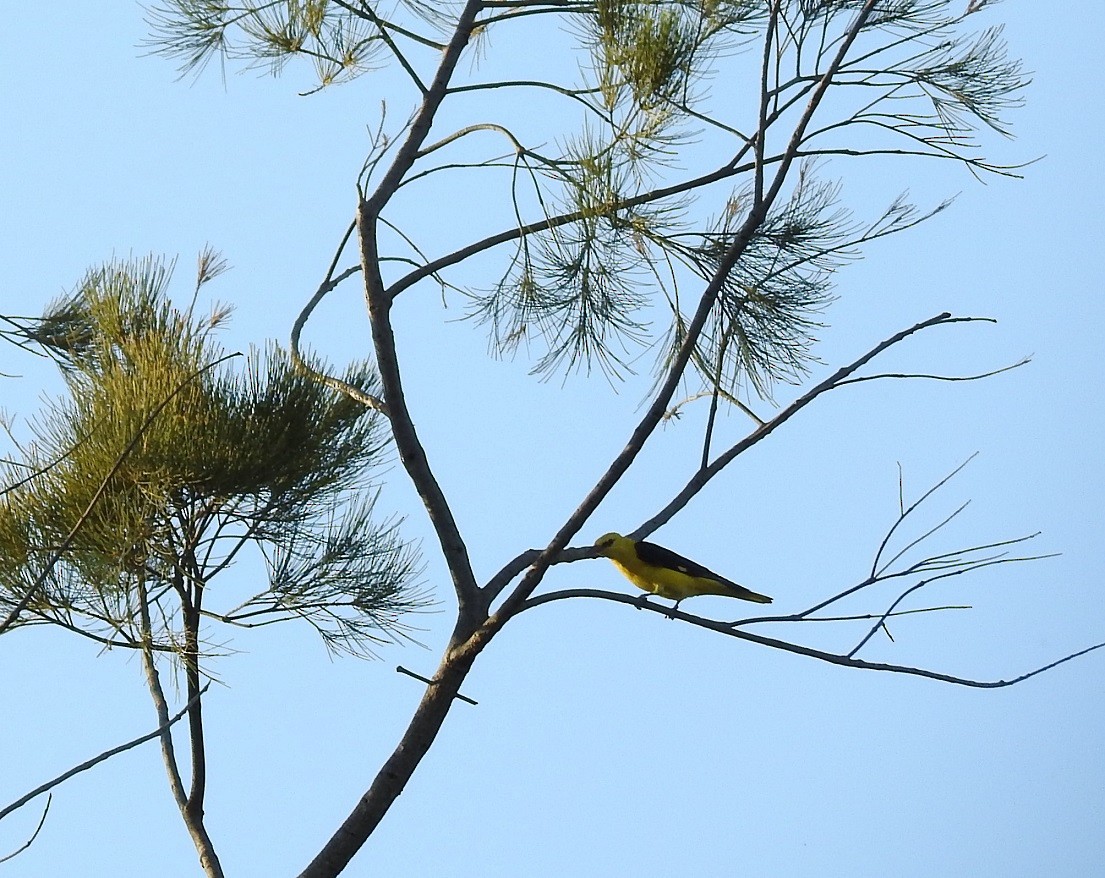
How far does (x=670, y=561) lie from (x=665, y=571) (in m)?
0.02

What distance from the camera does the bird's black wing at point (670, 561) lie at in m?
2.37

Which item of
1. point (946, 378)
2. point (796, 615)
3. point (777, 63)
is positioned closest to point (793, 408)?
point (946, 378)

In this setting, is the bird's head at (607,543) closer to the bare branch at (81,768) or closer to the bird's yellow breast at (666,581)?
the bird's yellow breast at (666,581)

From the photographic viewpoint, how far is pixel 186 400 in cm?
204

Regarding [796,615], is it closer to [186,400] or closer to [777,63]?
[777,63]

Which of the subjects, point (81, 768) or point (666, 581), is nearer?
point (81, 768)

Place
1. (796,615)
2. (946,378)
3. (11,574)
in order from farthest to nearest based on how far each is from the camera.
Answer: (11,574) → (946,378) → (796,615)

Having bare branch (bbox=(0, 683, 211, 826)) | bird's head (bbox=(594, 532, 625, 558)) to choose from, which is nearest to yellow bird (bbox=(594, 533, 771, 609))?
bird's head (bbox=(594, 532, 625, 558))

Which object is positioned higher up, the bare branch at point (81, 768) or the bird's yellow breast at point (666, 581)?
the bird's yellow breast at point (666, 581)

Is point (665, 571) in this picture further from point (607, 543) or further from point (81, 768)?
point (81, 768)

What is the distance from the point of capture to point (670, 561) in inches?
94.2

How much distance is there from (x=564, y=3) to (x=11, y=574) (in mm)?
1274

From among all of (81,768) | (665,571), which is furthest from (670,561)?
(81,768)

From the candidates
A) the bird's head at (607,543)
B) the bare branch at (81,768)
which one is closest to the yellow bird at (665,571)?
the bird's head at (607,543)
